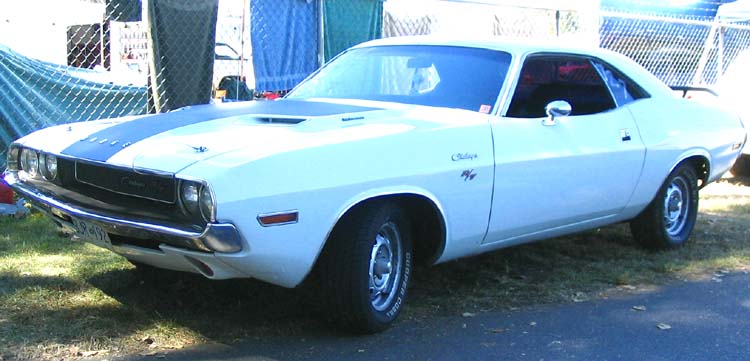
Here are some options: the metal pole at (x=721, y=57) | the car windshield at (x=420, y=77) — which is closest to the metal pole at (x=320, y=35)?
the car windshield at (x=420, y=77)

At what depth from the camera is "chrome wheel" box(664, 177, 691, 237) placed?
6.25m

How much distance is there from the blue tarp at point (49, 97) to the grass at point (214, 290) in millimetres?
1195

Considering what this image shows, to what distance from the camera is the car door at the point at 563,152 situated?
15.4 ft

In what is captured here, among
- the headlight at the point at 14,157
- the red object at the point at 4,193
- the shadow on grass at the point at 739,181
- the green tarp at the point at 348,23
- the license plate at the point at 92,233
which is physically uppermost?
the green tarp at the point at 348,23

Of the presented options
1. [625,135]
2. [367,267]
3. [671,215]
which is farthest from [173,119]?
[671,215]

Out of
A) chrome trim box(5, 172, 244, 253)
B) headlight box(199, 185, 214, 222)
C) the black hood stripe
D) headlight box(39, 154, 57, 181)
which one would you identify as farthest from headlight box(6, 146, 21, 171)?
headlight box(199, 185, 214, 222)

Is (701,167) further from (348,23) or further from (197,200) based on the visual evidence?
(197,200)

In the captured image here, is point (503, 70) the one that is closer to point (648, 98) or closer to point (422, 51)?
point (422, 51)

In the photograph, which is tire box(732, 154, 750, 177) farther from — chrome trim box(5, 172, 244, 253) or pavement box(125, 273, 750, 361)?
chrome trim box(5, 172, 244, 253)

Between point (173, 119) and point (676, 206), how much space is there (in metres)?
3.95

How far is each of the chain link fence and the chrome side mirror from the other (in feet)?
3.13

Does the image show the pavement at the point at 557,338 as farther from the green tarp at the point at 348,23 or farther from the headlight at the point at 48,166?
the green tarp at the point at 348,23

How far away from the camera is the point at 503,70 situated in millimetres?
5051

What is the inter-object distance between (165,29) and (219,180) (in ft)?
12.0
